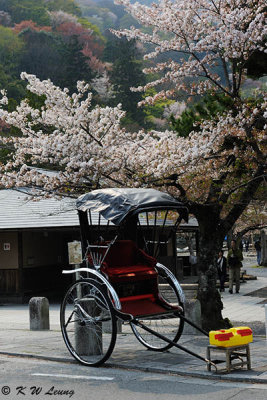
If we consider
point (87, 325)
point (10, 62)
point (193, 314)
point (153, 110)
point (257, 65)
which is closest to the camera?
point (87, 325)

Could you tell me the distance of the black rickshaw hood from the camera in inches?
324

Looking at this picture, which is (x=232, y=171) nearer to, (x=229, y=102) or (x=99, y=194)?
(x=229, y=102)

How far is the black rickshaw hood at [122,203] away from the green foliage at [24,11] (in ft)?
272

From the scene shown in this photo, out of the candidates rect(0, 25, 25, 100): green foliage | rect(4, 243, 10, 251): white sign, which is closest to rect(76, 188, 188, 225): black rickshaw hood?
rect(4, 243, 10, 251): white sign

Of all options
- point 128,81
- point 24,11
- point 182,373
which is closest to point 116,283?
point 182,373

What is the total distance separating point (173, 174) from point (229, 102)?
1.95 metres

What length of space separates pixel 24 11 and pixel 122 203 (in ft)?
284

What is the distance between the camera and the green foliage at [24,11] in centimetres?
8669

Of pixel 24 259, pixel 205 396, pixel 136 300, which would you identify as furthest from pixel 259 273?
pixel 205 396

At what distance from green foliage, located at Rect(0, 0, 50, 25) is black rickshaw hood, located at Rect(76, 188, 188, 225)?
8290cm

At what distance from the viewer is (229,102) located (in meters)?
11.6

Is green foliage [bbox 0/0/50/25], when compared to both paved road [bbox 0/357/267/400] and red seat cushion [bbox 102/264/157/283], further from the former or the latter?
paved road [bbox 0/357/267/400]

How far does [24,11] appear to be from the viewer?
88.0 metres

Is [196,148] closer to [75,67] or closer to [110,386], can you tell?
[110,386]
